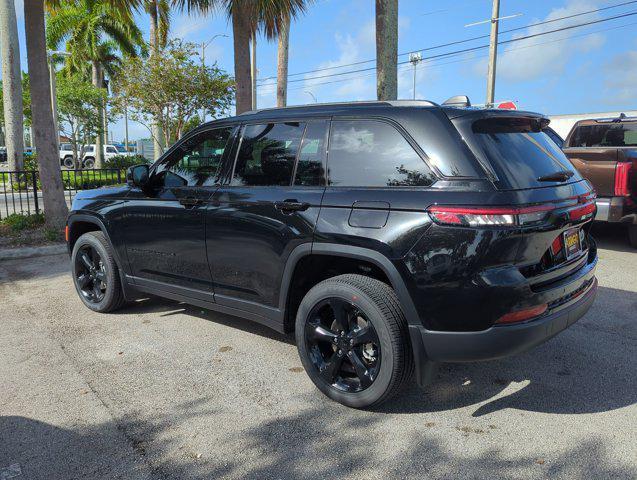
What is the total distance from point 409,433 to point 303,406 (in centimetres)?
70

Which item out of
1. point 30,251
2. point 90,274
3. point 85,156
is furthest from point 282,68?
point 85,156

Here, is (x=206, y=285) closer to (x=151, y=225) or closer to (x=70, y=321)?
(x=151, y=225)

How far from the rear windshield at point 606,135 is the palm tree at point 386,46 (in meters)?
3.47

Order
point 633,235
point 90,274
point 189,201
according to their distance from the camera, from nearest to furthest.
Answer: point 189,201
point 90,274
point 633,235

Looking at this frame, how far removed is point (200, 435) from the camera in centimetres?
293

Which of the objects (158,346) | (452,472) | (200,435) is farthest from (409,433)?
(158,346)

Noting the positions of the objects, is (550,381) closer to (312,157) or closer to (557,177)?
(557,177)

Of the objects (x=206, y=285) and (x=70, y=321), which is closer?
(x=206, y=285)

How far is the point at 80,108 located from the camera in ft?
88.3

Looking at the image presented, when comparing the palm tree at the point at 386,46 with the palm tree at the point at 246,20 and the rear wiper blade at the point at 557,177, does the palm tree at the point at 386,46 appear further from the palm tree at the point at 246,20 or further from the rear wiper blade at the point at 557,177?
the rear wiper blade at the point at 557,177

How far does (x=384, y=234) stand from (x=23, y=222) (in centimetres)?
848

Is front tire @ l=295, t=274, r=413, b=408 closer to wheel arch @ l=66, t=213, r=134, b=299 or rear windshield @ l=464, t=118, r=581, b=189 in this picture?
rear windshield @ l=464, t=118, r=581, b=189

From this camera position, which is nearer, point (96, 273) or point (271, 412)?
point (271, 412)

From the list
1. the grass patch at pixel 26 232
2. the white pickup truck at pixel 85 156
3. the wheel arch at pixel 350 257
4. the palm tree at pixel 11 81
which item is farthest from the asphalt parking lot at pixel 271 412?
the white pickup truck at pixel 85 156
